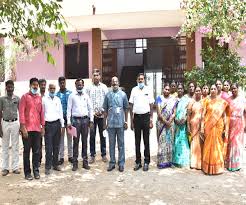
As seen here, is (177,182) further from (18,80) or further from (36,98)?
(18,80)

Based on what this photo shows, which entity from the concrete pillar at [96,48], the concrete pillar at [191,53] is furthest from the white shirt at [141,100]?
the concrete pillar at [96,48]

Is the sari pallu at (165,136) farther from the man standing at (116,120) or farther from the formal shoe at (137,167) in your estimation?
the man standing at (116,120)

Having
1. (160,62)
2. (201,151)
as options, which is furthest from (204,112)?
(160,62)

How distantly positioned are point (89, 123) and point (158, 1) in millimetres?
7454

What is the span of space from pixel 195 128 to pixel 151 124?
0.83m

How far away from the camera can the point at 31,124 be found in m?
7.15

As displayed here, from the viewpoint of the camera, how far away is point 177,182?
696cm

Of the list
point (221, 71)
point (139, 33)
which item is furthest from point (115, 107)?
point (139, 33)

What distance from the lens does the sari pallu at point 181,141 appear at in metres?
7.79

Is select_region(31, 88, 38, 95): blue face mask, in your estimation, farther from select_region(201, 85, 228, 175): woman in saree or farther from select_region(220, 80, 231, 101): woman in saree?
select_region(220, 80, 231, 101): woman in saree

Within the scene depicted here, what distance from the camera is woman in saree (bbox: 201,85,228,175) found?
7.49 m

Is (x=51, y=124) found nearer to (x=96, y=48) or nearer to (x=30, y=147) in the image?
(x=30, y=147)

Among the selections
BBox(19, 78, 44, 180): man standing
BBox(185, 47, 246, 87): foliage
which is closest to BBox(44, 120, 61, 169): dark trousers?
BBox(19, 78, 44, 180): man standing

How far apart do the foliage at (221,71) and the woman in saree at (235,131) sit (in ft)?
8.31
